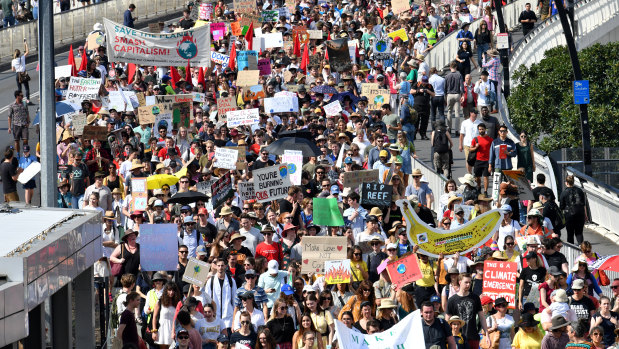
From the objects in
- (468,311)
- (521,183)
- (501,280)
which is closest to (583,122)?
(521,183)

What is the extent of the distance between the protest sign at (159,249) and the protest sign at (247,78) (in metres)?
12.3

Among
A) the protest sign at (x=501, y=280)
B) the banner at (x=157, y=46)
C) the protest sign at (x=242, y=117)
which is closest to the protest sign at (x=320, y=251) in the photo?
the protest sign at (x=501, y=280)

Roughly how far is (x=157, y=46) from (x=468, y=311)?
14.7m

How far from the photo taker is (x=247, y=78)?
2902 centimetres

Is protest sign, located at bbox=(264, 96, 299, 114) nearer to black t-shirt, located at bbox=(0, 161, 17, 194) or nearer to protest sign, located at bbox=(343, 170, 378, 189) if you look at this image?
black t-shirt, located at bbox=(0, 161, 17, 194)

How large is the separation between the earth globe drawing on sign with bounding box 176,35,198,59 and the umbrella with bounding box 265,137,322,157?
22.6 ft

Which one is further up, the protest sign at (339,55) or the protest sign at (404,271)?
the protest sign at (339,55)

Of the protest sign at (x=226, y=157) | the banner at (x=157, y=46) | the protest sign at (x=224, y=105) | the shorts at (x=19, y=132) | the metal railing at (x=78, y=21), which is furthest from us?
the metal railing at (x=78, y=21)

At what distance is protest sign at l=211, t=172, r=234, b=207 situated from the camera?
20219 millimetres

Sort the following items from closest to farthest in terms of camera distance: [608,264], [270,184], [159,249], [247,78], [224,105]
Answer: [608,264]
[159,249]
[270,184]
[224,105]
[247,78]

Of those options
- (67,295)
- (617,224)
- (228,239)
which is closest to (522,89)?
(617,224)

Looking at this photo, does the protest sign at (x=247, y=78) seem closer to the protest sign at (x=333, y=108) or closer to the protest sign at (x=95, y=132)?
the protest sign at (x=333, y=108)

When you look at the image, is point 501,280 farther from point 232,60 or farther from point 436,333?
point 232,60

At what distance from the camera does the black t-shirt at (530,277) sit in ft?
54.0
